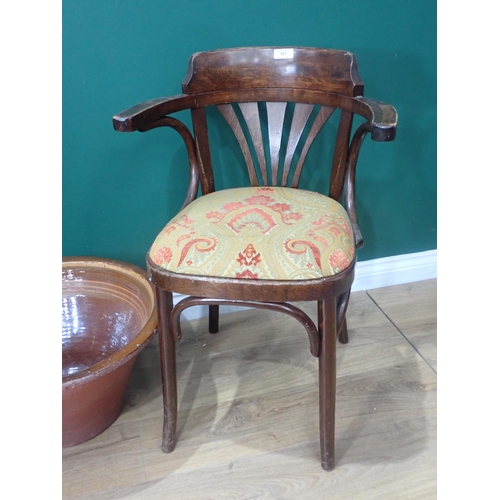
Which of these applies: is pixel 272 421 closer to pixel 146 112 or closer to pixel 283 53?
pixel 146 112

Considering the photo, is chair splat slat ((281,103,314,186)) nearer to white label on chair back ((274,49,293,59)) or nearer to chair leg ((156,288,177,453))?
white label on chair back ((274,49,293,59))

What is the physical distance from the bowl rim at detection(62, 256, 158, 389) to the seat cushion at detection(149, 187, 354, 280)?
0.63ft

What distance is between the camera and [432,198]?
1778 millimetres

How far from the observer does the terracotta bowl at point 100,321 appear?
1229mm

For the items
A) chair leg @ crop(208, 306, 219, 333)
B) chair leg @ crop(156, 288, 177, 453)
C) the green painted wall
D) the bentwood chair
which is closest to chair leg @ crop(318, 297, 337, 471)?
the bentwood chair

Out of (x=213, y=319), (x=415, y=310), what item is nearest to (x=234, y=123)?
(x=213, y=319)

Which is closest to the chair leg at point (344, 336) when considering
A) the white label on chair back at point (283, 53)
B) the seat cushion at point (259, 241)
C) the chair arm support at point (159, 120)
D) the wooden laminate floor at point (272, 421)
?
the wooden laminate floor at point (272, 421)

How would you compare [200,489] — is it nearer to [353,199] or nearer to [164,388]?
[164,388]

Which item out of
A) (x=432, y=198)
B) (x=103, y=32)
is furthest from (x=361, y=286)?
(x=103, y=32)

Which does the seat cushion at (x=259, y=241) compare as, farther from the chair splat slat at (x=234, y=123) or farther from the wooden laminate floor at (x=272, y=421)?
the wooden laminate floor at (x=272, y=421)

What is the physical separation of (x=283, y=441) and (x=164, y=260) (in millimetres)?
514

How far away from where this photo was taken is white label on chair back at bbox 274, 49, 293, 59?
1.29 metres

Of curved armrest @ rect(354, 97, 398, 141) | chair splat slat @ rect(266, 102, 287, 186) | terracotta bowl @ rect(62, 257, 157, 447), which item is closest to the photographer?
curved armrest @ rect(354, 97, 398, 141)

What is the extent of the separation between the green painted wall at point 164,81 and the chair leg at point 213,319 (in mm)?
245
